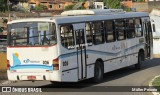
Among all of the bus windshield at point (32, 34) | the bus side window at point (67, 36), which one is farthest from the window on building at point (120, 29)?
the bus windshield at point (32, 34)

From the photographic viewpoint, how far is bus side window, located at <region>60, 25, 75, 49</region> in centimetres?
1681

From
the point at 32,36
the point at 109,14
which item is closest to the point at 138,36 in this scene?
the point at 109,14

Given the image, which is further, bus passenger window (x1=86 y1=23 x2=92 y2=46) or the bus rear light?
bus passenger window (x1=86 y1=23 x2=92 y2=46)

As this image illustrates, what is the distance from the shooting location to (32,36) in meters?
16.9

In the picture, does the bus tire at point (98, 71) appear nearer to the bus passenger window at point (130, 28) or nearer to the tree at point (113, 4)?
the bus passenger window at point (130, 28)

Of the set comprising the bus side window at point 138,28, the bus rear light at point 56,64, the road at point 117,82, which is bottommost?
the road at point 117,82

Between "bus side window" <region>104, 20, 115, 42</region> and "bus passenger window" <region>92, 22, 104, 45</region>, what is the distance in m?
0.49

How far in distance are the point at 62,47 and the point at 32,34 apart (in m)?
1.26

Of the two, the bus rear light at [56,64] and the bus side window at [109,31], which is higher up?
the bus side window at [109,31]

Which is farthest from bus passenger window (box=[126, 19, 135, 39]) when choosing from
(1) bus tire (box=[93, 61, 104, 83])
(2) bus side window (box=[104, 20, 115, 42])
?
(1) bus tire (box=[93, 61, 104, 83])

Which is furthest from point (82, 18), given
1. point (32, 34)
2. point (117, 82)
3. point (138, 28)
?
point (138, 28)

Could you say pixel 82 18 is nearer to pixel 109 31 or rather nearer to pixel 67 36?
pixel 67 36

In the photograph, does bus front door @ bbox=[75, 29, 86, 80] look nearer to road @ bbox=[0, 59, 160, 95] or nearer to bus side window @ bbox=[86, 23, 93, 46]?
bus side window @ bbox=[86, 23, 93, 46]

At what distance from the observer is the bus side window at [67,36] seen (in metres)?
16.8
